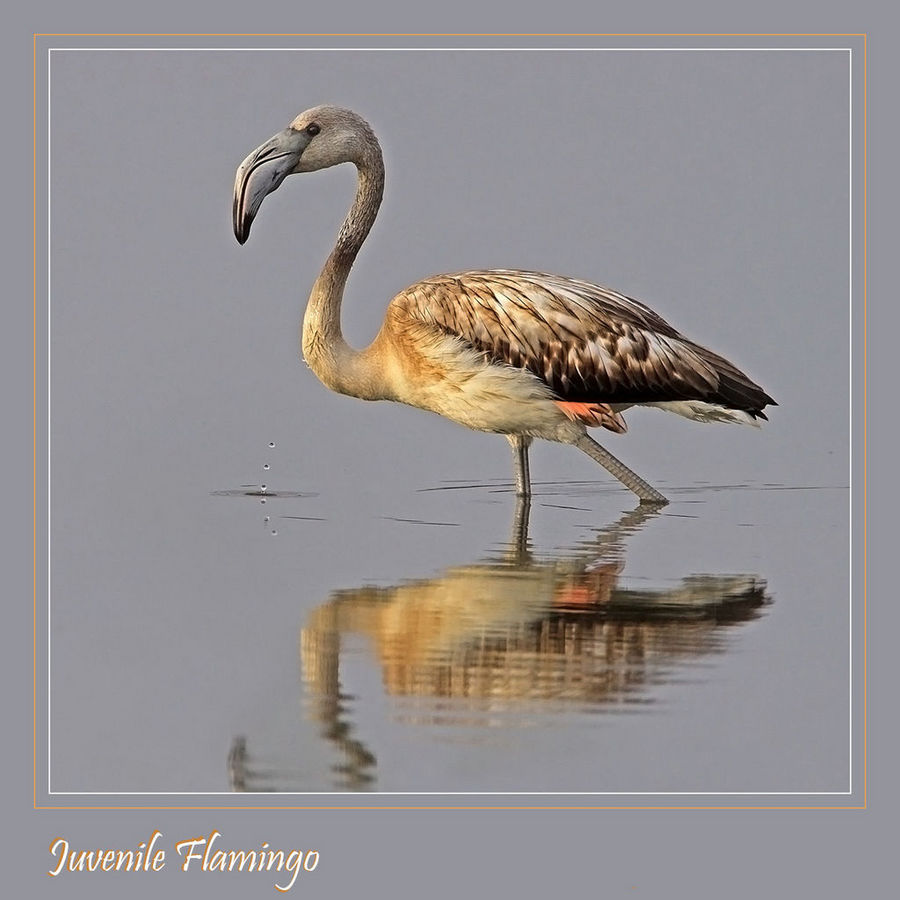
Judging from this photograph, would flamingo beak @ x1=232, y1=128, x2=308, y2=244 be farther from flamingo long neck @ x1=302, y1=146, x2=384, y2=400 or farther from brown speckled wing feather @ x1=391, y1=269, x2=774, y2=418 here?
brown speckled wing feather @ x1=391, y1=269, x2=774, y2=418

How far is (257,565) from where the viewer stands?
13461 millimetres

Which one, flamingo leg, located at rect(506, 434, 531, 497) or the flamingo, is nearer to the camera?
the flamingo

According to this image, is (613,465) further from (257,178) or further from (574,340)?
(257,178)

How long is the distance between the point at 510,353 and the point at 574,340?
544 millimetres

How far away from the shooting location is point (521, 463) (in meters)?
16.5

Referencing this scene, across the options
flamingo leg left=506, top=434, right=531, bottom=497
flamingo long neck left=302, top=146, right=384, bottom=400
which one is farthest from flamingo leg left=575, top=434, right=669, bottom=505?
flamingo long neck left=302, top=146, right=384, bottom=400

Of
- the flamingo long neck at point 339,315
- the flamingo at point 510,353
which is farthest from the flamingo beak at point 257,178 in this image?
the flamingo long neck at point 339,315

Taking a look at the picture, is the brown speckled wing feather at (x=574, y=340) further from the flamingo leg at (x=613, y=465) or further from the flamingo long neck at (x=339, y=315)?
the flamingo long neck at (x=339, y=315)

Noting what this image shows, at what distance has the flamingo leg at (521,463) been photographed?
53.9 ft

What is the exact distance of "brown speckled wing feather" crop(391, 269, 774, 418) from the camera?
50.2ft

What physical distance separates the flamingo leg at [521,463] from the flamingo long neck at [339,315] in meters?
1.31

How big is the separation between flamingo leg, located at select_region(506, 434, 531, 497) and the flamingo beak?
296 cm

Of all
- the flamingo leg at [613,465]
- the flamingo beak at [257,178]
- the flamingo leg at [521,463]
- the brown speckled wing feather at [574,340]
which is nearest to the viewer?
the brown speckled wing feather at [574,340]

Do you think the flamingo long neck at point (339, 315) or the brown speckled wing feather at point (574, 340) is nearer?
the brown speckled wing feather at point (574, 340)
